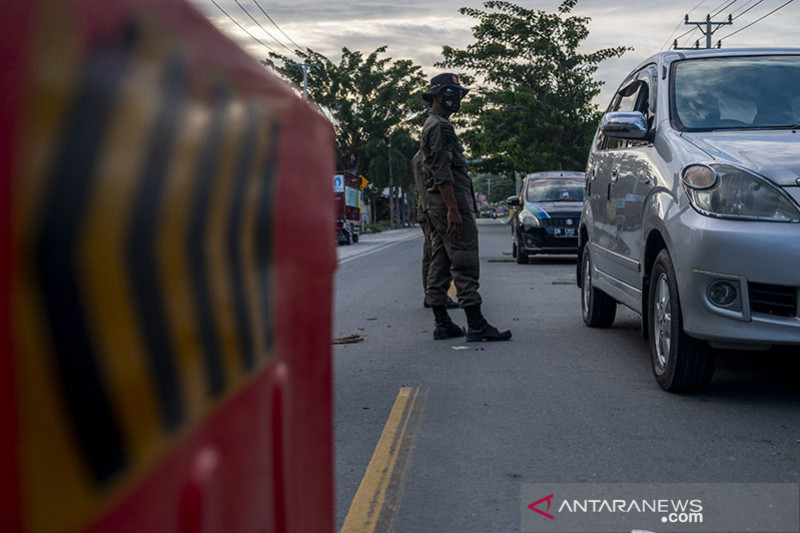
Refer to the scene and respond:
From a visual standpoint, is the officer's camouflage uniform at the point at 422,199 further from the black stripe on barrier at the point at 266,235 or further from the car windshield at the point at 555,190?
the car windshield at the point at 555,190

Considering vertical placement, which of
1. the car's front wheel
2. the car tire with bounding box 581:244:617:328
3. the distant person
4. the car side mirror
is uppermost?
the car side mirror

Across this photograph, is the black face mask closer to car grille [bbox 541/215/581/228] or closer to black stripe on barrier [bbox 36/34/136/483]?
black stripe on barrier [bbox 36/34/136/483]

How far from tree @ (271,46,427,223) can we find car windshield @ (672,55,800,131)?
4747 centimetres

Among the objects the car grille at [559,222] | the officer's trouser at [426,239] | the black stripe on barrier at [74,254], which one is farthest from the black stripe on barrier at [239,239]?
the car grille at [559,222]

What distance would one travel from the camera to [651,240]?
516 cm

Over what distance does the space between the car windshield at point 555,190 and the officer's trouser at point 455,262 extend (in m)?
9.48

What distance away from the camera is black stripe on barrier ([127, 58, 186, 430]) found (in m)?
1.04

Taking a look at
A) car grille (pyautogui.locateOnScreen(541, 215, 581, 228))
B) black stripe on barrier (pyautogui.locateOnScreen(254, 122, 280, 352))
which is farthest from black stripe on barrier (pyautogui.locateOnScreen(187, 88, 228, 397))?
car grille (pyautogui.locateOnScreen(541, 215, 581, 228))

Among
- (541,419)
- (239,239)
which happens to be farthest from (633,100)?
(239,239)

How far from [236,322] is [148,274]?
1.43 ft

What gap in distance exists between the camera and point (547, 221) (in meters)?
15.5

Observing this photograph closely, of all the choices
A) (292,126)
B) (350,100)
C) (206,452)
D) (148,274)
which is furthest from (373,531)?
(350,100)

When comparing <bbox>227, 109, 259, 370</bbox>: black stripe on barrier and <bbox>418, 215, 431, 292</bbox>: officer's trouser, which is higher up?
<bbox>227, 109, 259, 370</bbox>: black stripe on barrier

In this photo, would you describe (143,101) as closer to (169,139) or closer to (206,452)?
(169,139)
